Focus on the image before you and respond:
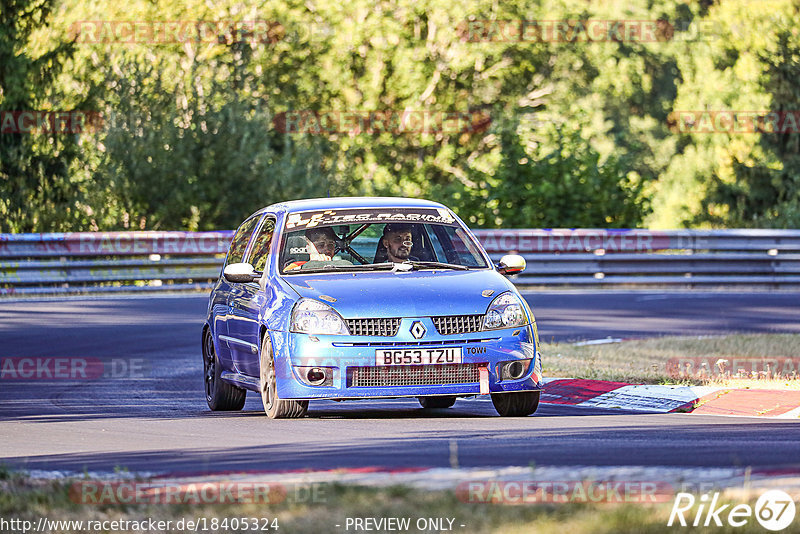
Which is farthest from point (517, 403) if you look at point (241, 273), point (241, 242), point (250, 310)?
point (241, 242)

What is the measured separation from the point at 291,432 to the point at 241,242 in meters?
3.27

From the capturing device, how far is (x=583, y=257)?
27828 millimetres

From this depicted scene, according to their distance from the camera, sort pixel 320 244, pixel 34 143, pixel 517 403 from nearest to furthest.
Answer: pixel 517 403
pixel 320 244
pixel 34 143

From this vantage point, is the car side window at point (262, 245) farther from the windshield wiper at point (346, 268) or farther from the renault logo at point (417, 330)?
the renault logo at point (417, 330)

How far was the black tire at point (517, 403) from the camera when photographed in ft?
34.9

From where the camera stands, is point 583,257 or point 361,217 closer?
point 361,217

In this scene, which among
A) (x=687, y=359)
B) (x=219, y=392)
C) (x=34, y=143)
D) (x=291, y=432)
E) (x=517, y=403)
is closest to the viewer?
(x=291, y=432)

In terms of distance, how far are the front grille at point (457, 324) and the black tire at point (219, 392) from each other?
2.41m

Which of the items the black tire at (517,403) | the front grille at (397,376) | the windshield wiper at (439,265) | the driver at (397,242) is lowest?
the black tire at (517,403)

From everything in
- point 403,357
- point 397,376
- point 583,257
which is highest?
point 403,357

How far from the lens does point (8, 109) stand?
101 feet

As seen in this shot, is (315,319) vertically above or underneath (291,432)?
above

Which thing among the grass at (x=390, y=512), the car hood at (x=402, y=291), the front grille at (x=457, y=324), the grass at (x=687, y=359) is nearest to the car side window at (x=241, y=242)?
the car hood at (x=402, y=291)

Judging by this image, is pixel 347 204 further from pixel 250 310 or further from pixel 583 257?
pixel 583 257
